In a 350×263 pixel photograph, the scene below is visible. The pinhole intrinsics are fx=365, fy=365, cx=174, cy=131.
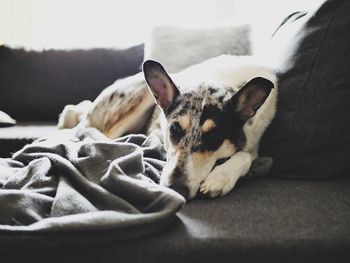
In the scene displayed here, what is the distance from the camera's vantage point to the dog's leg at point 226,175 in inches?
48.0

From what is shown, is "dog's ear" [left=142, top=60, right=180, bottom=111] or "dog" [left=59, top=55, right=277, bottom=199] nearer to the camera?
"dog" [left=59, top=55, right=277, bottom=199]

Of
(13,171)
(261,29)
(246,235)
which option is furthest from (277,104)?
(261,29)

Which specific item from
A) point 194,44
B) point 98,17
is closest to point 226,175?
point 194,44

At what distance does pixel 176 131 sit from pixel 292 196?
467mm

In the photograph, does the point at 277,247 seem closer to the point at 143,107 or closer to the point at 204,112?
the point at 204,112

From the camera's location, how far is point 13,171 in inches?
51.6

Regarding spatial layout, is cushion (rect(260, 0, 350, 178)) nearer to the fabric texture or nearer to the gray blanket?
the gray blanket

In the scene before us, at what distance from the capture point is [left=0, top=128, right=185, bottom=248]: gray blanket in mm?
898

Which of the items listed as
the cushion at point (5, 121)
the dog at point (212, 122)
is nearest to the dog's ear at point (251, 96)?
the dog at point (212, 122)

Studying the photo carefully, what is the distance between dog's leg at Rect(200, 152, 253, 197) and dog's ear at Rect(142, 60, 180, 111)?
1.16ft

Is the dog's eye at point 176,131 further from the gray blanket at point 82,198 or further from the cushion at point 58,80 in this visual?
the cushion at point 58,80

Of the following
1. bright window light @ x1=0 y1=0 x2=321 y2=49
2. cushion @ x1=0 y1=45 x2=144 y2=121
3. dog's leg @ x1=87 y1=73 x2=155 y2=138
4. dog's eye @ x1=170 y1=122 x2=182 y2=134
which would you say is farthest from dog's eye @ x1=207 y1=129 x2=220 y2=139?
bright window light @ x1=0 y1=0 x2=321 y2=49

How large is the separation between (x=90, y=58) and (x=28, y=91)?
1.77 feet

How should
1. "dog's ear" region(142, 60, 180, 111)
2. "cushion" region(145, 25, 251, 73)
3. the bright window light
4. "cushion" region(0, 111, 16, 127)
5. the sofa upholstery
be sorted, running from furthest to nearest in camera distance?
the bright window light → the sofa upholstery → "cushion" region(145, 25, 251, 73) → "cushion" region(0, 111, 16, 127) → "dog's ear" region(142, 60, 180, 111)
